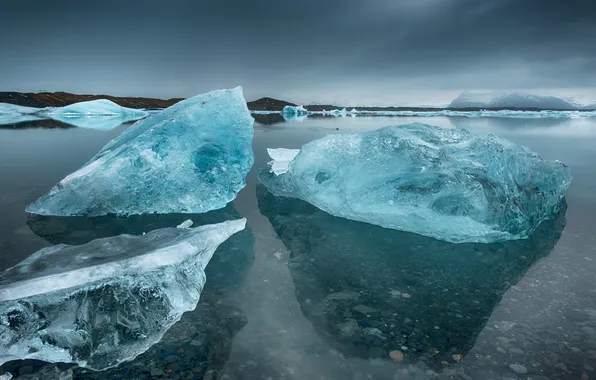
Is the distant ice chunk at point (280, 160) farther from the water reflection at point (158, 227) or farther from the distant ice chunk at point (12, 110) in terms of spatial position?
the distant ice chunk at point (12, 110)

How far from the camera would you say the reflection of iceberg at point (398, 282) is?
7.91 feet

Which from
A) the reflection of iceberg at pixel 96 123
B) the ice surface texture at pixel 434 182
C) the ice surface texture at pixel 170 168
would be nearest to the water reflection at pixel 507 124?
the ice surface texture at pixel 434 182

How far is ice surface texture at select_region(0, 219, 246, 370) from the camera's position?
7.18 ft

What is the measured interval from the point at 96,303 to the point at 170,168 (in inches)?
128

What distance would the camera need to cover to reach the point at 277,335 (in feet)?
7.98

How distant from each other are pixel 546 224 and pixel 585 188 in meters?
3.01

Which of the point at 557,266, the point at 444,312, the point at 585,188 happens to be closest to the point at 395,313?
the point at 444,312

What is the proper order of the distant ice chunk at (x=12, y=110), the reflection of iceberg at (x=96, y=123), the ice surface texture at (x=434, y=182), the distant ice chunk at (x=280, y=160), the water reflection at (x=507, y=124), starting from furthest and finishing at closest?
the distant ice chunk at (x=12, y=110)
the water reflection at (x=507, y=124)
the reflection of iceberg at (x=96, y=123)
the distant ice chunk at (x=280, y=160)
the ice surface texture at (x=434, y=182)

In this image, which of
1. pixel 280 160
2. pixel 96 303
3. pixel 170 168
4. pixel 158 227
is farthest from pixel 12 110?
pixel 96 303

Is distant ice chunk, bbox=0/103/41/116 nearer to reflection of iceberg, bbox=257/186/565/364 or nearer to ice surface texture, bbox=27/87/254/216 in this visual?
ice surface texture, bbox=27/87/254/216

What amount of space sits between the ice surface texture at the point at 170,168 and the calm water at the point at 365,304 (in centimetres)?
32

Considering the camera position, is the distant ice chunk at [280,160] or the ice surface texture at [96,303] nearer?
the ice surface texture at [96,303]

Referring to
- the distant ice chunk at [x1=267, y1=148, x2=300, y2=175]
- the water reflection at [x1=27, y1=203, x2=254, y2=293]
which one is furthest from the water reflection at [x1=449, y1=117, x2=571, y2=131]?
the water reflection at [x1=27, y1=203, x2=254, y2=293]

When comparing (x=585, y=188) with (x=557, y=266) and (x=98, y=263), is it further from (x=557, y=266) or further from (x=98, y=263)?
(x=98, y=263)
